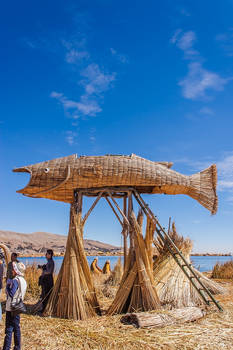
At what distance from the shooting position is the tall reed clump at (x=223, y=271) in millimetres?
10727

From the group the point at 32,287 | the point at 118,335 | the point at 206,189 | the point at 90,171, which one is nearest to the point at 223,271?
the point at 206,189

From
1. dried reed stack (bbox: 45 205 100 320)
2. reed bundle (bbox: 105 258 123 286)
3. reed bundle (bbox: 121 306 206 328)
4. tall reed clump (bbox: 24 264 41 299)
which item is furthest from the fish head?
reed bundle (bbox: 105 258 123 286)

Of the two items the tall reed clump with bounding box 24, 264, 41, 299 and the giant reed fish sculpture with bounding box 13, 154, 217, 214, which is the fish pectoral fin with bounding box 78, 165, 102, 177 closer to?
the giant reed fish sculpture with bounding box 13, 154, 217, 214

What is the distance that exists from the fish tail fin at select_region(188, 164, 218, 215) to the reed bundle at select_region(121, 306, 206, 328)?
1.91 m

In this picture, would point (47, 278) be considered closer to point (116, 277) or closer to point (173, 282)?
point (173, 282)

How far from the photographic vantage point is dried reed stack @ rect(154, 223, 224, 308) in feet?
19.6

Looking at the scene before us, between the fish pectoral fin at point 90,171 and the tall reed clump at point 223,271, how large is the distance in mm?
7292

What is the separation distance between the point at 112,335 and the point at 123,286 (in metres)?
1.26

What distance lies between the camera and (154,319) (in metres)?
4.80

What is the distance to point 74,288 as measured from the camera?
552cm

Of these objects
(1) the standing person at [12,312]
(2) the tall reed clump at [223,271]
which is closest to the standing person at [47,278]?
(1) the standing person at [12,312]

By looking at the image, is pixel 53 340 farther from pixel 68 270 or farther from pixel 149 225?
pixel 149 225

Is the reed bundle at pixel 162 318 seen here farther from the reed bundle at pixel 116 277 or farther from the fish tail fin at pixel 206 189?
the reed bundle at pixel 116 277

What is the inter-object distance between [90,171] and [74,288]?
7.14 feet
